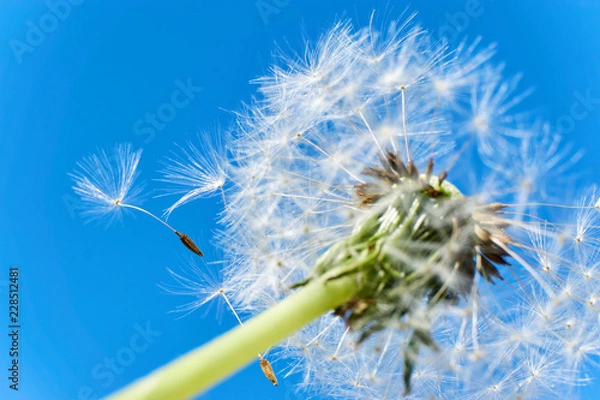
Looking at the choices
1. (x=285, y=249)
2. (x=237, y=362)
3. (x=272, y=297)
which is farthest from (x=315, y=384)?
(x=237, y=362)

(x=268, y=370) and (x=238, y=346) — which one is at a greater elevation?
(x=268, y=370)

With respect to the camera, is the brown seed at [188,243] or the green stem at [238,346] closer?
the green stem at [238,346]

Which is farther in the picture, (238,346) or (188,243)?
(188,243)

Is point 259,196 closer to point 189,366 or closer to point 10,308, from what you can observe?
point 189,366

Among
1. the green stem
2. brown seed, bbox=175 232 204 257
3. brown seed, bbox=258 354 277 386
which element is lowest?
the green stem

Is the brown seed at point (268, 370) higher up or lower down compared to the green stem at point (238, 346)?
higher up

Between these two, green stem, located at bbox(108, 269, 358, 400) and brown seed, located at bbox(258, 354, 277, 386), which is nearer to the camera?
green stem, located at bbox(108, 269, 358, 400)

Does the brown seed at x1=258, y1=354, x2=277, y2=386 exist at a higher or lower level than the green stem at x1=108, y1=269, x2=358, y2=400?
higher

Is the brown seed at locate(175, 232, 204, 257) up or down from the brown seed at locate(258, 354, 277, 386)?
up
